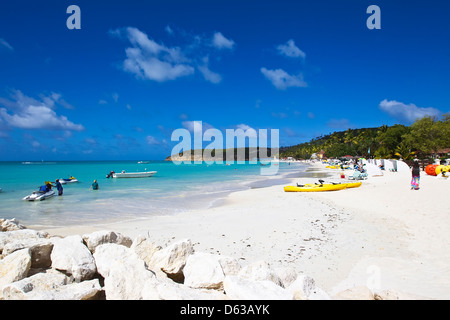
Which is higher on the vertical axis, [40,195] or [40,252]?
[40,252]

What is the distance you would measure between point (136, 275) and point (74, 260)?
1.44m

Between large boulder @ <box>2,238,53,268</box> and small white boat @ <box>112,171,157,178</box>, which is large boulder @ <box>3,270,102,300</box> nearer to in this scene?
large boulder @ <box>2,238,53,268</box>

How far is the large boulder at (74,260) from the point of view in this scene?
4086 mm

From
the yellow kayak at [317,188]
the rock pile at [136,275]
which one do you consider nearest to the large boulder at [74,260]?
the rock pile at [136,275]

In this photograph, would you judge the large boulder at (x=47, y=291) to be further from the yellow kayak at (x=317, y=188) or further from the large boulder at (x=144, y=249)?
the yellow kayak at (x=317, y=188)

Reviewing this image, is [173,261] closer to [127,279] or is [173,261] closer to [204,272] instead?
[204,272]

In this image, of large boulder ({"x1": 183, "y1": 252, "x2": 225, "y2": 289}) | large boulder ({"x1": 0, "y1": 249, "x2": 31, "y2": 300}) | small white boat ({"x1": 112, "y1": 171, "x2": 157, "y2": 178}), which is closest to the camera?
large boulder ({"x1": 183, "y1": 252, "x2": 225, "y2": 289})

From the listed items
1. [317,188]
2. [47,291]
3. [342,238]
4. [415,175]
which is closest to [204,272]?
[47,291]

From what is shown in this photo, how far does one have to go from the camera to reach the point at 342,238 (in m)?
7.40

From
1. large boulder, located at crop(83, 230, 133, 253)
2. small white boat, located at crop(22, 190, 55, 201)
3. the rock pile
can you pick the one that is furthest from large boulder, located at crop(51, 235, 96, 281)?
small white boat, located at crop(22, 190, 55, 201)

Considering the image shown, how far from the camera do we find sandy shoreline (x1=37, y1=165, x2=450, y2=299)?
4.93 meters

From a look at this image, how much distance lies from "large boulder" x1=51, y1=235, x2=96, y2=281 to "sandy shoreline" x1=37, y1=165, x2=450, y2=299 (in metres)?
3.07

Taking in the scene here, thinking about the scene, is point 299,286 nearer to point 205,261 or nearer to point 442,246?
point 205,261
